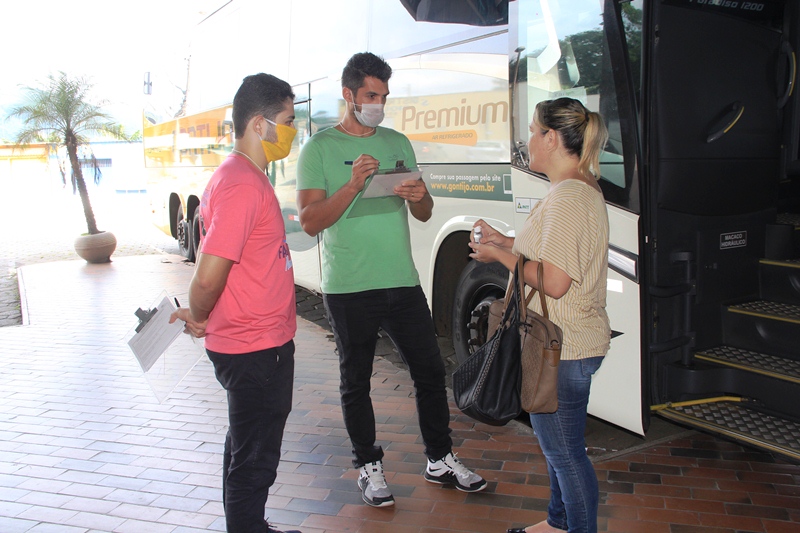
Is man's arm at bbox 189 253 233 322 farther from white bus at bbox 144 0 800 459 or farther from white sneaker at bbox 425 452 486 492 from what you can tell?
white bus at bbox 144 0 800 459

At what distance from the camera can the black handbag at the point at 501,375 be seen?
255 cm

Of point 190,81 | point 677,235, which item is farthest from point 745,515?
point 190,81

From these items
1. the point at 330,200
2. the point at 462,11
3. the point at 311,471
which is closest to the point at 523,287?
the point at 330,200

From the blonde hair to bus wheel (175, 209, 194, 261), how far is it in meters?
10.4

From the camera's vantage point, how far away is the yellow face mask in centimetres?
269

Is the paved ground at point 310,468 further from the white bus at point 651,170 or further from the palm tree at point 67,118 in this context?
the palm tree at point 67,118

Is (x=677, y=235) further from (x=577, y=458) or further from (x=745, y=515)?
(x=577, y=458)

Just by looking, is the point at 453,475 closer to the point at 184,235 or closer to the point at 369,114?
the point at 369,114

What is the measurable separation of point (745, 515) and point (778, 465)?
0.72 m

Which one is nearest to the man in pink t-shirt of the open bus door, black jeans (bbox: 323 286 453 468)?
black jeans (bbox: 323 286 453 468)

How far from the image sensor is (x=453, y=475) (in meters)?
3.80

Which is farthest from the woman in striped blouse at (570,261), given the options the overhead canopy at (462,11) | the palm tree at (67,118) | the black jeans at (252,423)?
the palm tree at (67,118)

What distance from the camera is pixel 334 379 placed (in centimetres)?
593

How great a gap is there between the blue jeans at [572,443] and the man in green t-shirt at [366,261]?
1030 mm
